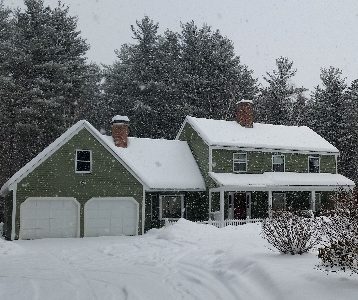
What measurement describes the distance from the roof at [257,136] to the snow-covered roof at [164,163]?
2136mm

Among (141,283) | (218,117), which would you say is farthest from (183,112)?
(141,283)

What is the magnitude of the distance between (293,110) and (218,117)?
1075 centimetres

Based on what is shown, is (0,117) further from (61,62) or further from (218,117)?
(218,117)

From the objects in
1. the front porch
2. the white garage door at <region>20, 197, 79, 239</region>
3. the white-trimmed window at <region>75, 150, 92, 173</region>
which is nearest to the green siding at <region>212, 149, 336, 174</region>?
the front porch

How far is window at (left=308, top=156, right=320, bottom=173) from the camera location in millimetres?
31594

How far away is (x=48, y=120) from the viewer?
127 ft

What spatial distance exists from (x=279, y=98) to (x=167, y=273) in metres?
39.9

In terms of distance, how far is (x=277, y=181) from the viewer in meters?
28.1

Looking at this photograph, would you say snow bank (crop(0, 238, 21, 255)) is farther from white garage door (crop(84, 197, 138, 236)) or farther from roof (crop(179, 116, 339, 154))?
roof (crop(179, 116, 339, 154))

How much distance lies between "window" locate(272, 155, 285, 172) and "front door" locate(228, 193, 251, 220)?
2.81 metres

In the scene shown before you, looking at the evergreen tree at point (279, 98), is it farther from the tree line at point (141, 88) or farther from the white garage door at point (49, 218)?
the white garage door at point (49, 218)

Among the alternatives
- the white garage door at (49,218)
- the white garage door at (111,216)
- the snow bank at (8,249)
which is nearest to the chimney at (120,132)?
the white garage door at (111,216)

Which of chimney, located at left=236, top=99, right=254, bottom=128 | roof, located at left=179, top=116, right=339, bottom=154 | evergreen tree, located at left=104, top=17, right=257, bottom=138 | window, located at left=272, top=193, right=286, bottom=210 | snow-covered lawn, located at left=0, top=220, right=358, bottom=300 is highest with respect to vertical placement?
evergreen tree, located at left=104, top=17, right=257, bottom=138

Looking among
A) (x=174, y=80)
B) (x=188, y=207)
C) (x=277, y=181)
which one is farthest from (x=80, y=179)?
(x=174, y=80)
